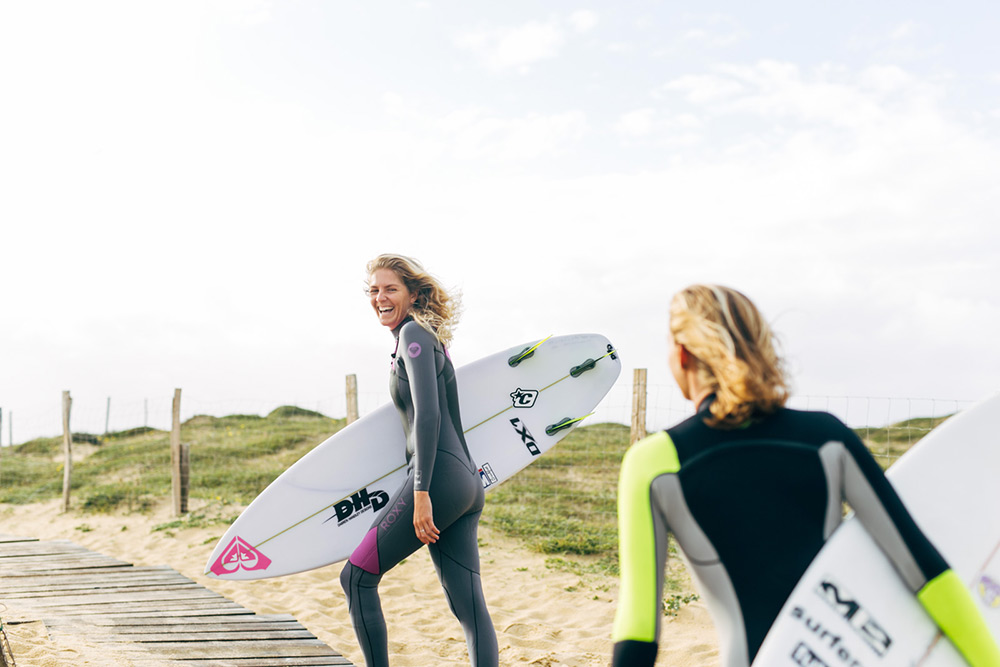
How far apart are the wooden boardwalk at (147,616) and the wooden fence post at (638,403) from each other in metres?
3.29

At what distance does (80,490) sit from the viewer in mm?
10766

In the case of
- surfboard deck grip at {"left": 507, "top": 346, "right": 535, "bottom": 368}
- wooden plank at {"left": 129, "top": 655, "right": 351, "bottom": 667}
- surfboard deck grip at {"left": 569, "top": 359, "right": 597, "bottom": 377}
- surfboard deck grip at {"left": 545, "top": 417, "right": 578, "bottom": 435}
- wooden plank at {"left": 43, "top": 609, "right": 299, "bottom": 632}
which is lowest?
wooden plank at {"left": 129, "top": 655, "right": 351, "bottom": 667}

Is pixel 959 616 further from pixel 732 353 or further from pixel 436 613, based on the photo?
pixel 436 613

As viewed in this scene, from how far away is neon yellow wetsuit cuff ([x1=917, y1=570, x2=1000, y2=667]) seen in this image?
1327mm

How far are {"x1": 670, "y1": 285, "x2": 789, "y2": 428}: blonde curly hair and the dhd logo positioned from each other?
2454 millimetres

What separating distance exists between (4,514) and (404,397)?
10199 millimetres

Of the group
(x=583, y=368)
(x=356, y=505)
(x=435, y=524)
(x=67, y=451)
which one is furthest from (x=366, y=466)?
(x=67, y=451)

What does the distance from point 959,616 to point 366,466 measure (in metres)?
2.71

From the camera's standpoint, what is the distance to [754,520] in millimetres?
1288

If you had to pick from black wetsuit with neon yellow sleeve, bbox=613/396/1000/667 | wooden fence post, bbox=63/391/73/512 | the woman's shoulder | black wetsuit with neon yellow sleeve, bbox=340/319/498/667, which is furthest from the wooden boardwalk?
wooden fence post, bbox=63/391/73/512

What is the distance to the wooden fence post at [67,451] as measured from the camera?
9.92 m

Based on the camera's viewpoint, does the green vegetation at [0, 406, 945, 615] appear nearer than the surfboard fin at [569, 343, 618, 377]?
No

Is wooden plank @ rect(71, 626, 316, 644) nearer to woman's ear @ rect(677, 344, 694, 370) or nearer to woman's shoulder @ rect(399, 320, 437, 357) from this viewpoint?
woman's shoulder @ rect(399, 320, 437, 357)

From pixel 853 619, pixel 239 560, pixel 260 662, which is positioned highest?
pixel 853 619
